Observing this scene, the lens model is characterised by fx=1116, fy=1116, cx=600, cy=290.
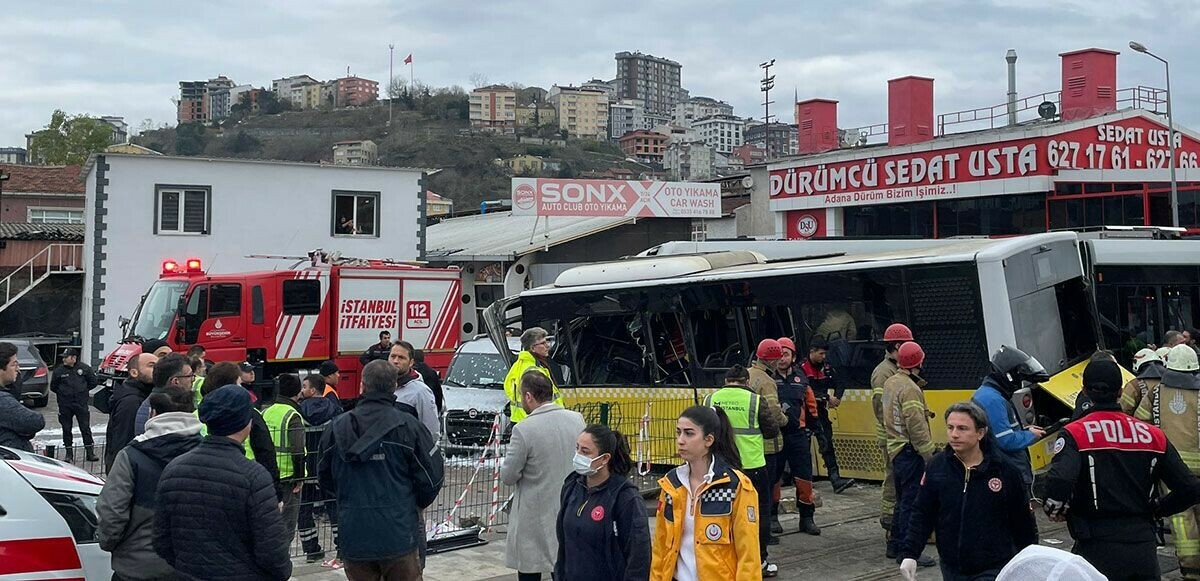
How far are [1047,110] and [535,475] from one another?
116ft

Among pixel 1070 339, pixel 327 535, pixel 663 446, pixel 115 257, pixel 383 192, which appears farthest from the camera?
pixel 383 192

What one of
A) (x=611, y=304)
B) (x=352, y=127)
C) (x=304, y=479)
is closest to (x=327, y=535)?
(x=304, y=479)

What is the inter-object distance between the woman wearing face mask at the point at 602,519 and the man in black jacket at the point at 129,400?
4972 millimetres

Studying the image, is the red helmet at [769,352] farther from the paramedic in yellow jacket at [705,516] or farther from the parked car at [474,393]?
the parked car at [474,393]

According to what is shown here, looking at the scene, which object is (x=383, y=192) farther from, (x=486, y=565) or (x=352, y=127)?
(x=352, y=127)

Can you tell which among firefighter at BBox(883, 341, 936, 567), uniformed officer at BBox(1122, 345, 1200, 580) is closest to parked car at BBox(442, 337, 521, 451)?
firefighter at BBox(883, 341, 936, 567)

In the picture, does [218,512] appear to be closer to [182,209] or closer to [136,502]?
[136,502]

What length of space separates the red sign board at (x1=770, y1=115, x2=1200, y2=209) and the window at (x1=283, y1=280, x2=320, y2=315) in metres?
21.6

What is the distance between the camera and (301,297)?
21297 millimetres

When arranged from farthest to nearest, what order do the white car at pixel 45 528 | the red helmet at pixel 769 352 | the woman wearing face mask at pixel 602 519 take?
the red helmet at pixel 769 352, the white car at pixel 45 528, the woman wearing face mask at pixel 602 519

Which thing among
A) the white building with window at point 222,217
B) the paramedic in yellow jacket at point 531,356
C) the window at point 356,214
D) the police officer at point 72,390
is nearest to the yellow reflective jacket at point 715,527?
the paramedic in yellow jacket at point 531,356

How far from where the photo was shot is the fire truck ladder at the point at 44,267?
35469 mm

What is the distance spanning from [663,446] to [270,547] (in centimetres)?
835

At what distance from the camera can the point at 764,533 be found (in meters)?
8.80
